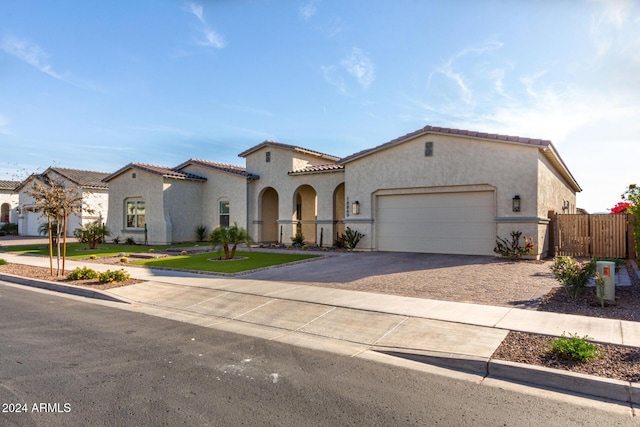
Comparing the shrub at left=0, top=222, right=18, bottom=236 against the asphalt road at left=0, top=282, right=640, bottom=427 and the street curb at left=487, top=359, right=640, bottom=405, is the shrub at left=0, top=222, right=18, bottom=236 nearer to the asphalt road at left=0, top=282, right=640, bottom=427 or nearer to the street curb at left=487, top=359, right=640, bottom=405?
the asphalt road at left=0, top=282, right=640, bottom=427

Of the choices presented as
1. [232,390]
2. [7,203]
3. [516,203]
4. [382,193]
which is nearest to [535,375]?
[232,390]

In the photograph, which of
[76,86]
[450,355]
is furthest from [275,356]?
[76,86]

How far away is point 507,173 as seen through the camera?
15.6m

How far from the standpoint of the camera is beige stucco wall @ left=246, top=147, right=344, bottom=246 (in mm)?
21453

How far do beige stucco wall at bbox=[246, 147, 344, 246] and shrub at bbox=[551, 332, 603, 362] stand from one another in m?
16.1

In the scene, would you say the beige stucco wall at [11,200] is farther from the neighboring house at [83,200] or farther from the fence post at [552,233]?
the fence post at [552,233]

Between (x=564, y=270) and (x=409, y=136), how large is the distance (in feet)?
33.2

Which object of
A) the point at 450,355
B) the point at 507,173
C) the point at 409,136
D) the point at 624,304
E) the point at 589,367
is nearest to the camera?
the point at 589,367

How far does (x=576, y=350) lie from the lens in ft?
16.8

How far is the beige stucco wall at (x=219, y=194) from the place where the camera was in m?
24.1

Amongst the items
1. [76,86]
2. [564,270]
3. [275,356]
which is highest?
[76,86]

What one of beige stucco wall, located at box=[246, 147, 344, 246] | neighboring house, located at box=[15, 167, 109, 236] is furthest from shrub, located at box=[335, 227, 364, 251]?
neighboring house, located at box=[15, 167, 109, 236]

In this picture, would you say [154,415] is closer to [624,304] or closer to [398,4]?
[624,304]

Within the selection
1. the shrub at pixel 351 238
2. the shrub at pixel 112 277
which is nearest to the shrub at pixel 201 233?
the shrub at pixel 351 238
